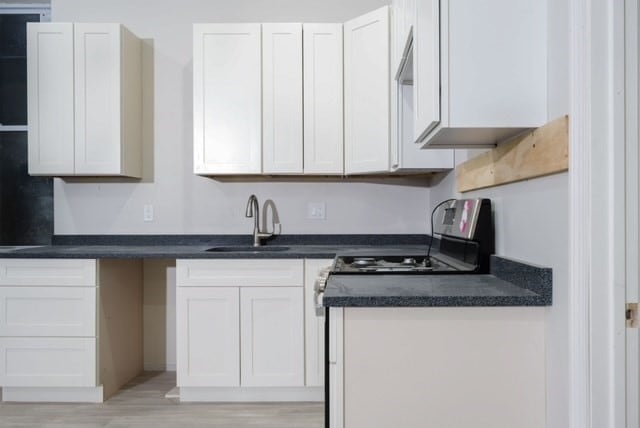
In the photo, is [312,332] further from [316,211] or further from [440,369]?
[440,369]

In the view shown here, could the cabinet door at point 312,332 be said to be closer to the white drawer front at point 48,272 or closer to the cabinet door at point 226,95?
the cabinet door at point 226,95

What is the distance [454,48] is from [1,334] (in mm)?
2599

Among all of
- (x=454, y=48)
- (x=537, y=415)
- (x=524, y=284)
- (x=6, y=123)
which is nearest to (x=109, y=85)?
(x=6, y=123)

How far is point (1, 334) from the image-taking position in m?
2.42

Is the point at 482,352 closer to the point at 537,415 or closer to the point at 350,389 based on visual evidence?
the point at 537,415

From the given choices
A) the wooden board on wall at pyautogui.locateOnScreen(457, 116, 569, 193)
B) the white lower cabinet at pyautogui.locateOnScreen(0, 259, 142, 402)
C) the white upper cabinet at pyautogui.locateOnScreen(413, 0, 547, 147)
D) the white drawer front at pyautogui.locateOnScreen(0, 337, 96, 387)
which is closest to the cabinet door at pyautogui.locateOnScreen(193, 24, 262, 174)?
the white lower cabinet at pyautogui.locateOnScreen(0, 259, 142, 402)

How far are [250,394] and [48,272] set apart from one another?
126 cm

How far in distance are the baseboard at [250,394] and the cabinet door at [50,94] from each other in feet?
4.94

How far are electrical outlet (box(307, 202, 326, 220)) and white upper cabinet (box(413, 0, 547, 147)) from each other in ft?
5.86

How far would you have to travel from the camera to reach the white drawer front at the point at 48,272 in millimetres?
2420

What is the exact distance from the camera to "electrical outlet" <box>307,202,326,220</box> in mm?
3029

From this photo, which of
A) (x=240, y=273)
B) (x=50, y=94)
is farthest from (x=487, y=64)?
(x=50, y=94)

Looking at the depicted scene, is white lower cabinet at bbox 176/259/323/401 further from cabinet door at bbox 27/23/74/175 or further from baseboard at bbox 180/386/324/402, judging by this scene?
cabinet door at bbox 27/23/74/175

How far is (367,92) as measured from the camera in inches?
102
